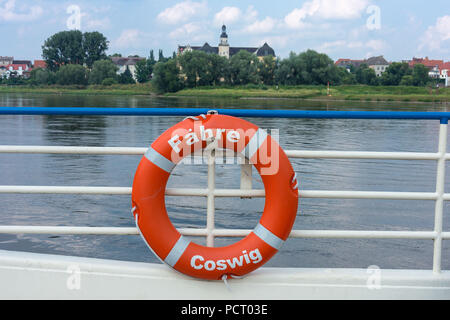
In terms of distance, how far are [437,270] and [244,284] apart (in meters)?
0.62

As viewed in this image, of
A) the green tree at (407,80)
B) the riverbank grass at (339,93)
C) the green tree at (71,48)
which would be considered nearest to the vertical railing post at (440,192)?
the riverbank grass at (339,93)

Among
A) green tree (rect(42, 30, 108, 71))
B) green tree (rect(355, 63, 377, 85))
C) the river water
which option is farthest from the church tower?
the river water

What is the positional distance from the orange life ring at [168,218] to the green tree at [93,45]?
9260 centimetres

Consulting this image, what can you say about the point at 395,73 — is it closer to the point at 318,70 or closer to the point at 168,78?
the point at 318,70

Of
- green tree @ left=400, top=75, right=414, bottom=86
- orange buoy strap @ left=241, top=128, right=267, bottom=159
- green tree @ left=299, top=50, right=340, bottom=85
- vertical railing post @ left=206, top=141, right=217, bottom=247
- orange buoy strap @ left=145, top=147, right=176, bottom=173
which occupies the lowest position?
vertical railing post @ left=206, top=141, right=217, bottom=247

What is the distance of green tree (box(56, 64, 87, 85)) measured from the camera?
248 ft

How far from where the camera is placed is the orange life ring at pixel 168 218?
5.35 feet

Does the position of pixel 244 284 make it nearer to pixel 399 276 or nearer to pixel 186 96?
pixel 399 276

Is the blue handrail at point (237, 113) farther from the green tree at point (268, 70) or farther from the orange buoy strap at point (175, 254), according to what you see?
the green tree at point (268, 70)

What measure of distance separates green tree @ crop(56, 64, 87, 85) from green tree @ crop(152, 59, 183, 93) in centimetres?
1216

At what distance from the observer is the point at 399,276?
1.72 metres

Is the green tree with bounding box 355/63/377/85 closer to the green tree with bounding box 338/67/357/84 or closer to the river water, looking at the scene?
the green tree with bounding box 338/67/357/84

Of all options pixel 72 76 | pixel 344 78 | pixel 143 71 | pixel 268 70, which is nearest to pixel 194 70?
pixel 268 70

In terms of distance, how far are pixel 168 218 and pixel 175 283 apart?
0.22 meters
